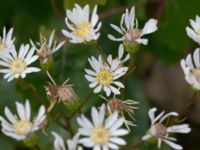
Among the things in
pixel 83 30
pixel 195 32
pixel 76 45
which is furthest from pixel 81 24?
pixel 76 45

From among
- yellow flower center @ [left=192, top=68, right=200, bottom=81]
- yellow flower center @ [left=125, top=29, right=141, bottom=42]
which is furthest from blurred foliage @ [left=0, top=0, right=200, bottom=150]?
yellow flower center @ [left=192, top=68, right=200, bottom=81]

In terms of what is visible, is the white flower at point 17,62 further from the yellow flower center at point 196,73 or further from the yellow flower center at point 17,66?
the yellow flower center at point 196,73

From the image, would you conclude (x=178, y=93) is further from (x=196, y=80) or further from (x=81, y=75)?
(x=196, y=80)

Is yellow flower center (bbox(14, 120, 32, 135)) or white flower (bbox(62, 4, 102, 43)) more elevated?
white flower (bbox(62, 4, 102, 43))

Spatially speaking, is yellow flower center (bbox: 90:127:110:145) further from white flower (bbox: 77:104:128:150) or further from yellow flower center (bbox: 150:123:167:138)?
yellow flower center (bbox: 150:123:167:138)

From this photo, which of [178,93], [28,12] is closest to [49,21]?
[28,12]

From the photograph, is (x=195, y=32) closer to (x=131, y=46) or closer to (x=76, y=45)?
(x=131, y=46)
